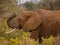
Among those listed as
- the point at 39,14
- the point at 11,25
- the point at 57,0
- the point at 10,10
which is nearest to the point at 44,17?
the point at 39,14

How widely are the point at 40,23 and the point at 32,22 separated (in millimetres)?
264

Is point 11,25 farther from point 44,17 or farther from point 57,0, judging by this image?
point 57,0

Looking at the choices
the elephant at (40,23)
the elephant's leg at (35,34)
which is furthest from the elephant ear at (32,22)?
the elephant's leg at (35,34)

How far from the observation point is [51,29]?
384 inches

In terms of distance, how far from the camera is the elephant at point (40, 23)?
382 inches

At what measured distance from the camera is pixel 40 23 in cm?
984

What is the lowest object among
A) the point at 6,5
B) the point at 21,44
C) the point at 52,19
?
the point at 6,5

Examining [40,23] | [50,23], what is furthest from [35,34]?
[50,23]

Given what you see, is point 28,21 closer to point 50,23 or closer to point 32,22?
point 32,22

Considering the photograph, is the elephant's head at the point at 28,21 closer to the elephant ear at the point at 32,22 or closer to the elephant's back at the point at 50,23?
the elephant ear at the point at 32,22

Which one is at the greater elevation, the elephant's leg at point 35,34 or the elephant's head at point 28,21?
the elephant's head at point 28,21

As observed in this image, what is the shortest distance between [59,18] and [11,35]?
180 centimetres

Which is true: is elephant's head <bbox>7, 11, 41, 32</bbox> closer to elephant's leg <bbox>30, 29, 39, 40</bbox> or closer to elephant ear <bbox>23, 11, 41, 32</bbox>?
elephant ear <bbox>23, 11, 41, 32</bbox>

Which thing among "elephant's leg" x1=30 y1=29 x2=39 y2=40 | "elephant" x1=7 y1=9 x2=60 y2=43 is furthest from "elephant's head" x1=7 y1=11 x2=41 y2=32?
"elephant's leg" x1=30 y1=29 x2=39 y2=40
